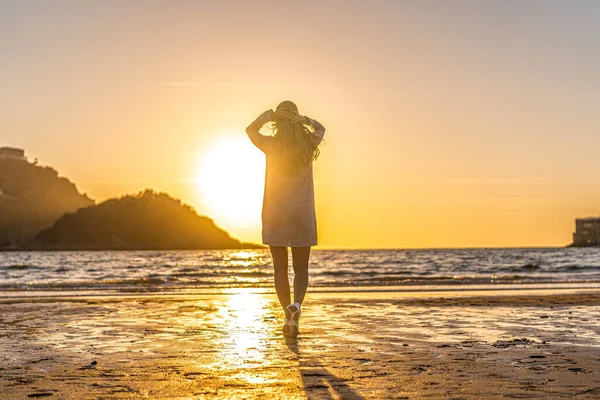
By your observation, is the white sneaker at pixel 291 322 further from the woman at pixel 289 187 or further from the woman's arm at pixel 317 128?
the woman's arm at pixel 317 128

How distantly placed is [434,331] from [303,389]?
11.4ft

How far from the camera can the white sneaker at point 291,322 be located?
6.80 m

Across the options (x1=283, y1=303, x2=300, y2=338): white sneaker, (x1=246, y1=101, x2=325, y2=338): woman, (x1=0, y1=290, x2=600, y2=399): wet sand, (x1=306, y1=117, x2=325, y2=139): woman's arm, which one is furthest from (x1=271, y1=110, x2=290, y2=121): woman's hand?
(x1=0, y1=290, x2=600, y2=399): wet sand

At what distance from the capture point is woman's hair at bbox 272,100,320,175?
23.7ft

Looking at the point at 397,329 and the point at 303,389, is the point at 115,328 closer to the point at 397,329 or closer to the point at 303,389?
the point at 397,329

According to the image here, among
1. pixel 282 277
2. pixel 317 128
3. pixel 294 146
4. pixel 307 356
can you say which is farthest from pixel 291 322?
pixel 317 128

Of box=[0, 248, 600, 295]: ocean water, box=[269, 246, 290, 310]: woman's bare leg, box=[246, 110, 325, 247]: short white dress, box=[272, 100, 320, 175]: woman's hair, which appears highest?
box=[272, 100, 320, 175]: woman's hair

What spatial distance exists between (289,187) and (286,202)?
6.1 inches

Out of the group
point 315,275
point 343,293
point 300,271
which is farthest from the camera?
point 315,275

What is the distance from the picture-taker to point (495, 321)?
8461 millimetres

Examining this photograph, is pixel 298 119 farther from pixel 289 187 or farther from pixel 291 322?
pixel 291 322

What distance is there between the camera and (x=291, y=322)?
272 inches

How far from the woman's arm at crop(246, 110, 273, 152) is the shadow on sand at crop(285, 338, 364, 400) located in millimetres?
2695

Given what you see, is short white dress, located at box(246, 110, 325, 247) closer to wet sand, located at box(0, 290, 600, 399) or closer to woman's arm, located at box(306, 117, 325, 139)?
woman's arm, located at box(306, 117, 325, 139)
